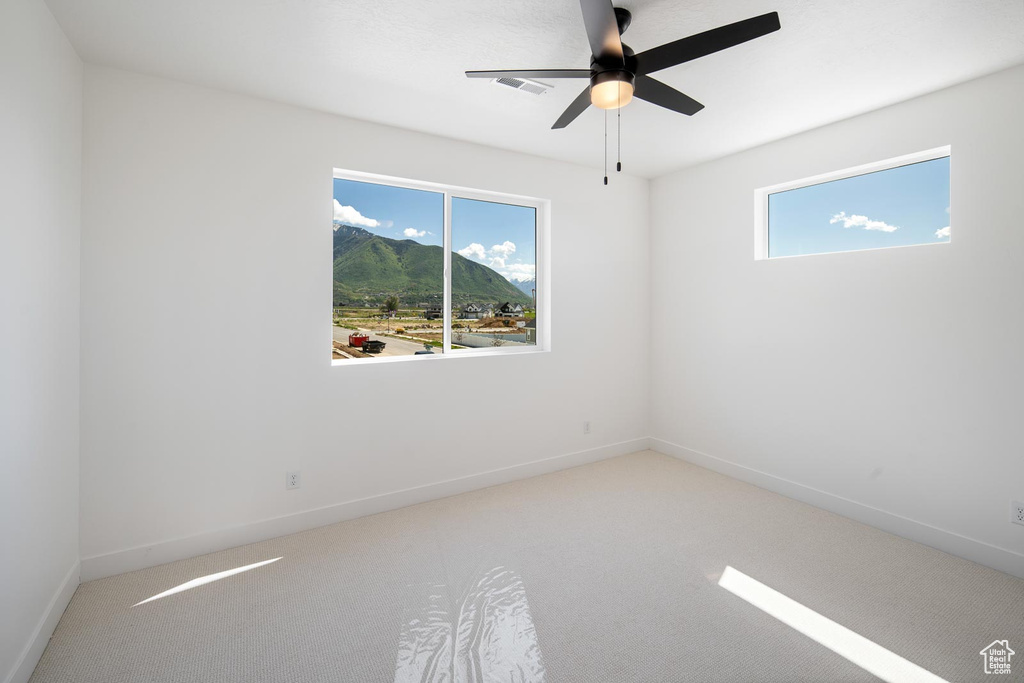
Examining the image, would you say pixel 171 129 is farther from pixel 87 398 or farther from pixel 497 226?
pixel 497 226

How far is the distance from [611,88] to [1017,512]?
289 cm

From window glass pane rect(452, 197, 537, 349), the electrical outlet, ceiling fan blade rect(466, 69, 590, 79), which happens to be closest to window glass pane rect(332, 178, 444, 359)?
window glass pane rect(452, 197, 537, 349)

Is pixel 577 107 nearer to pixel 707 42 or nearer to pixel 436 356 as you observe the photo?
pixel 707 42

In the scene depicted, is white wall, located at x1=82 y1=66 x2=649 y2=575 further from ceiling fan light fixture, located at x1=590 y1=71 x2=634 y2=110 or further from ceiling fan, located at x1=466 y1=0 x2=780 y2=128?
ceiling fan light fixture, located at x1=590 y1=71 x2=634 y2=110

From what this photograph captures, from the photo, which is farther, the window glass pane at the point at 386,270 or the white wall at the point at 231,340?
the window glass pane at the point at 386,270

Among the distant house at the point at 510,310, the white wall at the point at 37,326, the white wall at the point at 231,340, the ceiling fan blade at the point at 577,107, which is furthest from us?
the distant house at the point at 510,310

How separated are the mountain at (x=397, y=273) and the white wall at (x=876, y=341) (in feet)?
6.12

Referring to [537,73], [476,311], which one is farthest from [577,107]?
[476,311]

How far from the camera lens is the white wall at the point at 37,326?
1598 millimetres

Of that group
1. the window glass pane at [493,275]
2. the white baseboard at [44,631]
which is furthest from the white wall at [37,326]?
the window glass pane at [493,275]

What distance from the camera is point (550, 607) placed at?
83.6 inches

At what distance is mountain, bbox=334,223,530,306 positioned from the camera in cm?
316

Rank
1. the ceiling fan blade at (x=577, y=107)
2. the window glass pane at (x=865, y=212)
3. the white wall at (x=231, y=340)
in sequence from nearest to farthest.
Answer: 1. the ceiling fan blade at (x=577, y=107)
2. the white wall at (x=231, y=340)
3. the window glass pane at (x=865, y=212)

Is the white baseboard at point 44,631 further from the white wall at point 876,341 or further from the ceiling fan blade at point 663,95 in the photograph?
the white wall at point 876,341
